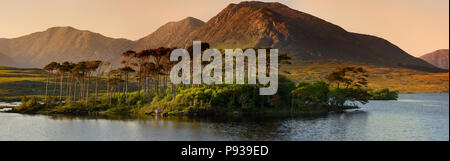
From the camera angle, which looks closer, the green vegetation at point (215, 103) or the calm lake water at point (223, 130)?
the calm lake water at point (223, 130)

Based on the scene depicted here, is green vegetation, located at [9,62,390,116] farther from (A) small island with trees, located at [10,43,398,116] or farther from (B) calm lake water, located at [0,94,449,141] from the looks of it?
(B) calm lake water, located at [0,94,449,141]

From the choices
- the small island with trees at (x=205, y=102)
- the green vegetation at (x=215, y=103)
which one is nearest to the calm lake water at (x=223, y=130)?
the green vegetation at (x=215, y=103)

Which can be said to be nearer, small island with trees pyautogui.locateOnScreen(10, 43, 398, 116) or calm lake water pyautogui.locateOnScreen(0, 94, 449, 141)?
calm lake water pyautogui.locateOnScreen(0, 94, 449, 141)

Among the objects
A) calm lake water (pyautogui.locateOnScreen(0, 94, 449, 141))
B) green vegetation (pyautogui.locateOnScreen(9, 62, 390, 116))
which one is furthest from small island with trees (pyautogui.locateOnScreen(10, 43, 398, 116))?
calm lake water (pyautogui.locateOnScreen(0, 94, 449, 141))

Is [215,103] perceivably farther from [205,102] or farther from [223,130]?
[223,130]

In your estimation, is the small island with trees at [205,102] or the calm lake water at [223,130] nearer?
the calm lake water at [223,130]

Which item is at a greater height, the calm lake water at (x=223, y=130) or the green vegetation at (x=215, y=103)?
the green vegetation at (x=215, y=103)

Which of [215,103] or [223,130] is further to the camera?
[215,103]

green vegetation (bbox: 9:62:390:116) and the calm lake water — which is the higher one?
green vegetation (bbox: 9:62:390:116)

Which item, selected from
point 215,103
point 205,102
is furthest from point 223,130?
point 215,103

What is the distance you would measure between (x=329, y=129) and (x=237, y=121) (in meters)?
13.0

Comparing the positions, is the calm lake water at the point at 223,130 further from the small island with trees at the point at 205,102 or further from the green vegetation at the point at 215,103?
the small island with trees at the point at 205,102

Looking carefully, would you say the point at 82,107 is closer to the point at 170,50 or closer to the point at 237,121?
the point at 170,50

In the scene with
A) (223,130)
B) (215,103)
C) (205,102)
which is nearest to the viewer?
(223,130)
